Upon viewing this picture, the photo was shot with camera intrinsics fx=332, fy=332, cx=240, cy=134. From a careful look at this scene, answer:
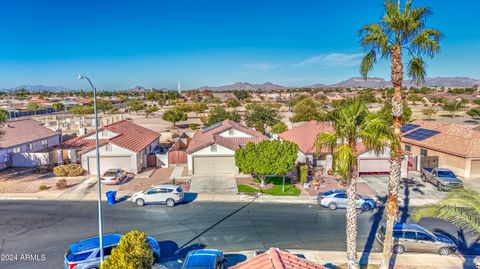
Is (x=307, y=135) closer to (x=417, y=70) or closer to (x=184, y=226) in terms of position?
(x=184, y=226)

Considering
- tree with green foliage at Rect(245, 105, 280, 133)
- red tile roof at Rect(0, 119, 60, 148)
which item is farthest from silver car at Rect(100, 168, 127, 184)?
tree with green foliage at Rect(245, 105, 280, 133)

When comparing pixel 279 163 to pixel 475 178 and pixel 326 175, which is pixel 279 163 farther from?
pixel 475 178

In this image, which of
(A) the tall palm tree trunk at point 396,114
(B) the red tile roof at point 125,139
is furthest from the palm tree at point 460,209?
(B) the red tile roof at point 125,139

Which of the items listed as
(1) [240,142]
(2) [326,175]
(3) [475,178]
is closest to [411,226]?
(2) [326,175]

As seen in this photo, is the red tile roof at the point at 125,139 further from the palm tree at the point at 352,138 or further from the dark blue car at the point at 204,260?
the palm tree at the point at 352,138

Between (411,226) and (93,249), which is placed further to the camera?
(411,226)

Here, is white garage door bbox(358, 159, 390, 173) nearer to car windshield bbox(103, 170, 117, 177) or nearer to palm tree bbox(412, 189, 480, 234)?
palm tree bbox(412, 189, 480, 234)
